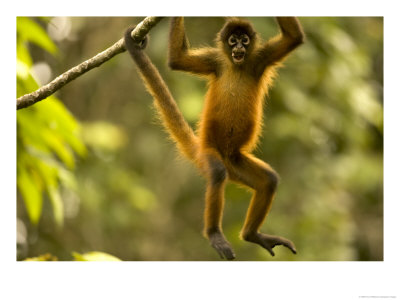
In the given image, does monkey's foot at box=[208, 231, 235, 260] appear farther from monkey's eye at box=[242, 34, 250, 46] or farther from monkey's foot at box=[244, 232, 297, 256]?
monkey's eye at box=[242, 34, 250, 46]

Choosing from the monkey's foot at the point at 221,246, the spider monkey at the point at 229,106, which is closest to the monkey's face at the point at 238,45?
the spider monkey at the point at 229,106

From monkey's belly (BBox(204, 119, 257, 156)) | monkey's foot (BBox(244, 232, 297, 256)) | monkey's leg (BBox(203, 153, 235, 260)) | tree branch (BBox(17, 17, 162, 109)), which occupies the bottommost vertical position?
monkey's foot (BBox(244, 232, 297, 256))

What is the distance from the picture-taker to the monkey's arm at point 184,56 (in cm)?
416

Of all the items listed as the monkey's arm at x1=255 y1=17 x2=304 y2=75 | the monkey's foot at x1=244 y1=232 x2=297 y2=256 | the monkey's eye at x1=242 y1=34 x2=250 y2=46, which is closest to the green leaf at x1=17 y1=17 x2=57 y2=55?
the monkey's eye at x1=242 y1=34 x2=250 y2=46

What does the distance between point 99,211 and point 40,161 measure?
4.31 metres

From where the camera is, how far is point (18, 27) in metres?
4.18

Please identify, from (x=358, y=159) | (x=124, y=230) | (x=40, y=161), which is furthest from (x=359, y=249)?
(x=40, y=161)

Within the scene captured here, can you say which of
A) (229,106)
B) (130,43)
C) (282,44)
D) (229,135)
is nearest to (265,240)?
(229,135)

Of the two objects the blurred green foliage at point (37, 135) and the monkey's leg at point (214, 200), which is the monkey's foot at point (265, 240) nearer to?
the monkey's leg at point (214, 200)

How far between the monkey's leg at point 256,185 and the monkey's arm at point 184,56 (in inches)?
28.3

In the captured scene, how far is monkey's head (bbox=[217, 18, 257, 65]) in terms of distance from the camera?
4043mm

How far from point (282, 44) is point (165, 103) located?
2.95 feet

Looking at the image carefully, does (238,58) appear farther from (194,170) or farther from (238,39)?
(194,170)

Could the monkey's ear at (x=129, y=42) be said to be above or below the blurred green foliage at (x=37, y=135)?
above
